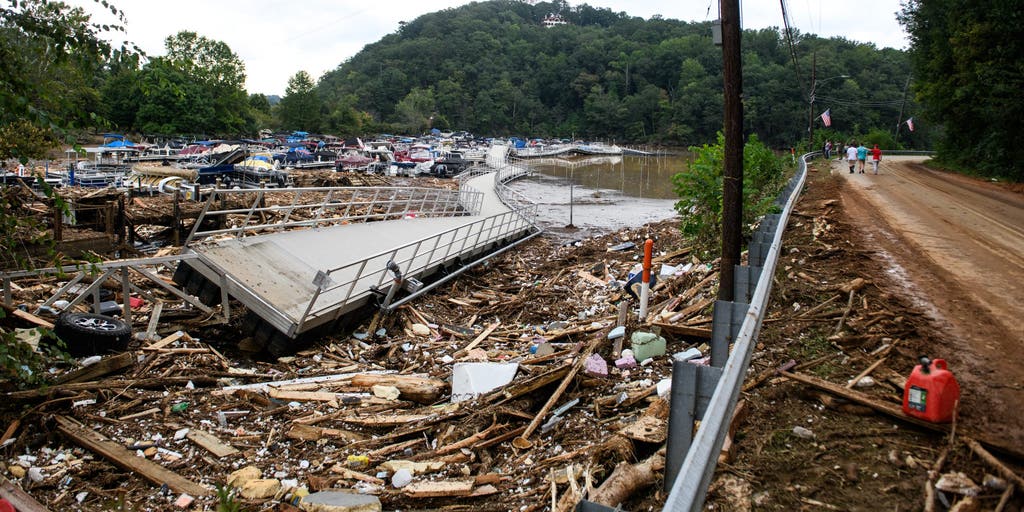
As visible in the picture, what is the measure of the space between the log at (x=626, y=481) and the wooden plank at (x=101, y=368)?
7.04 meters

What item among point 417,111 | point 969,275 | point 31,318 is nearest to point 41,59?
point 31,318

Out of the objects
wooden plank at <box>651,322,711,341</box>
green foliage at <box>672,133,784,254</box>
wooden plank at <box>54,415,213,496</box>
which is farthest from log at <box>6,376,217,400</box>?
green foliage at <box>672,133,784,254</box>

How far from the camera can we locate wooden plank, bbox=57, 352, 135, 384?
8182 millimetres

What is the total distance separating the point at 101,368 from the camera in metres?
8.53

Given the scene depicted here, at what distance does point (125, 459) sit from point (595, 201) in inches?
1424

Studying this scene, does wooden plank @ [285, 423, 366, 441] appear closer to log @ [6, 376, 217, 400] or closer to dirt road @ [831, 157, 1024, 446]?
log @ [6, 376, 217, 400]

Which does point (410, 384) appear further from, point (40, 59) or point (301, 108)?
point (301, 108)

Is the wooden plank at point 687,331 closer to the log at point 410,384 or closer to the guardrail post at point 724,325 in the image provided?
the guardrail post at point 724,325

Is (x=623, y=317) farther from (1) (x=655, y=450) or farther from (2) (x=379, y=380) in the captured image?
(1) (x=655, y=450)

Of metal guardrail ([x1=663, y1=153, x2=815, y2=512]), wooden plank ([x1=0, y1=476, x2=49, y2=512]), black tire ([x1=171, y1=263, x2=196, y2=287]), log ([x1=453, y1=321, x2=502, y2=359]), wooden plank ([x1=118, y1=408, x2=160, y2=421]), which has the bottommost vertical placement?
log ([x1=453, y1=321, x2=502, y2=359])

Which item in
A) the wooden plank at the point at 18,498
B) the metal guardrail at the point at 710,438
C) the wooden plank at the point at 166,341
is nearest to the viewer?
the metal guardrail at the point at 710,438

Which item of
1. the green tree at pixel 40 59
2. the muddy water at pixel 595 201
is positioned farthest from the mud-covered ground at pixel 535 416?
the muddy water at pixel 595 201

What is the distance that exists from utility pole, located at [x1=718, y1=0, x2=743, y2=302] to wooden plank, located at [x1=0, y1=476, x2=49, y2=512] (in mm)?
7771

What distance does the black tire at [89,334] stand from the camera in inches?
354
